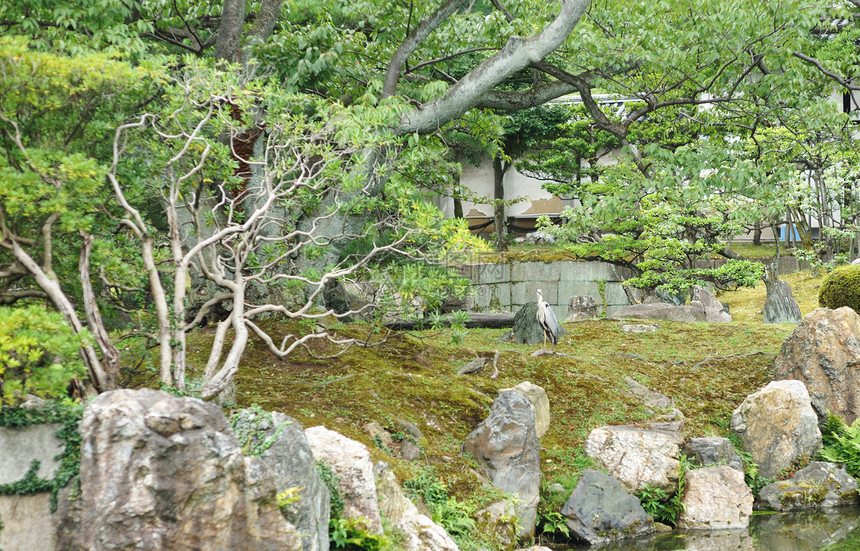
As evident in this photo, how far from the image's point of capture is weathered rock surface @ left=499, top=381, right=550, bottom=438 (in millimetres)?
9812

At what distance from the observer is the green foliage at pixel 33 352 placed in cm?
482

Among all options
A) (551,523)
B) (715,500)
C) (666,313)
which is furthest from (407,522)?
(666,313)

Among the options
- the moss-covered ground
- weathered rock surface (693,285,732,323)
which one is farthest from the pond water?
weathered rock surface (693,285,732,323)

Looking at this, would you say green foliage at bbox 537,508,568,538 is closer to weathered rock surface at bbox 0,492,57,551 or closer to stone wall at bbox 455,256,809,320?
weathered rock surface at bbox 0,492,57,551

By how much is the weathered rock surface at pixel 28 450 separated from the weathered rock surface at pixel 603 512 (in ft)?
18.4

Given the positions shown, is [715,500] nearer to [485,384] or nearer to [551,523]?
[551,523]

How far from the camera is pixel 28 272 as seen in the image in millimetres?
6281

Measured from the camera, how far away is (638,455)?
30.3 feet

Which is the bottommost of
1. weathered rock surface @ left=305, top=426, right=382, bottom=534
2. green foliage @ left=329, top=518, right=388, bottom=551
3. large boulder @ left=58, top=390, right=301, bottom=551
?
green foliage @ left=329, top=518, right=388, bottom=551

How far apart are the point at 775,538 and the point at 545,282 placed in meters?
15.1

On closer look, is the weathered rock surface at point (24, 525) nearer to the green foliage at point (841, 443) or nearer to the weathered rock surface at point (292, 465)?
the weathered rock surface at point (292, 465)

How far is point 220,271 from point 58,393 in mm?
2789

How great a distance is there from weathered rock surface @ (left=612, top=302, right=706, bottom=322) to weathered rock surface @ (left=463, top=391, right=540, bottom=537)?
31.4 ft

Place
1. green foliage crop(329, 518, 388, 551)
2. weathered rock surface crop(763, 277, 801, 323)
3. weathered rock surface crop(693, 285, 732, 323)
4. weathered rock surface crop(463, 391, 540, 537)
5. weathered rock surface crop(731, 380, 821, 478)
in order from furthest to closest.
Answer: weathered rock surface crop(693, 285, 732, 323), weathered rock surface crop(763, 277, 801, 323), weathered rock surface crop(731, 380, 821, 478), weathered rock surface crop(463, 391, 540, 537), green foliage crop(329, 518, 388, 551)
